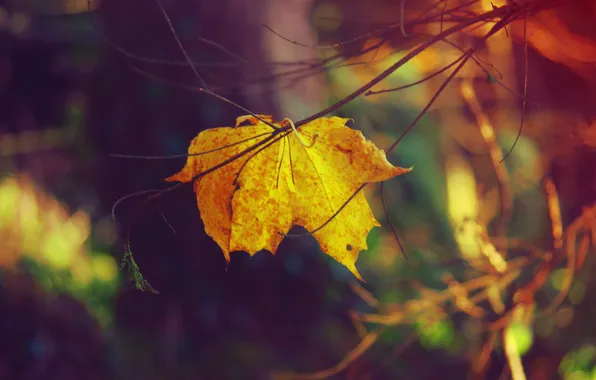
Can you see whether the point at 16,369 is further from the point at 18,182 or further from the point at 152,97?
the point at 18,182

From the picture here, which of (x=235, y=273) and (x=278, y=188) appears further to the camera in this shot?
(x=235, y=273)

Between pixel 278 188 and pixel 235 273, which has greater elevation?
pixel 278 188

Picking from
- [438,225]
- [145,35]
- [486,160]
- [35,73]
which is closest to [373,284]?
[438,225]

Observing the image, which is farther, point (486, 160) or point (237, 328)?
point (486, 160)

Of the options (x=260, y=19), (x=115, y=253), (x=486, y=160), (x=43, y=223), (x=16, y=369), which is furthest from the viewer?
(x=486, y=160)

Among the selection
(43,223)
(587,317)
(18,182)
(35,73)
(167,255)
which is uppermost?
(35,73)

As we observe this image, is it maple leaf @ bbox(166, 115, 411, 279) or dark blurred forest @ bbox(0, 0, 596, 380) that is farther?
dark blurred forest @ bbox(0, 0, 596, 380)

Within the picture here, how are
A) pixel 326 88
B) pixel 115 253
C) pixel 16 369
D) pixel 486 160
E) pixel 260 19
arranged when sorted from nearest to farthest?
1. pixel 16 369
2. pixel 260 19
3. pixel 115 253
4. pixel 326 88
5. pixel 486 160

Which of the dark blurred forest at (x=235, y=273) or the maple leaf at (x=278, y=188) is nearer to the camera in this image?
the maple leaf at (x=278, y=188)
